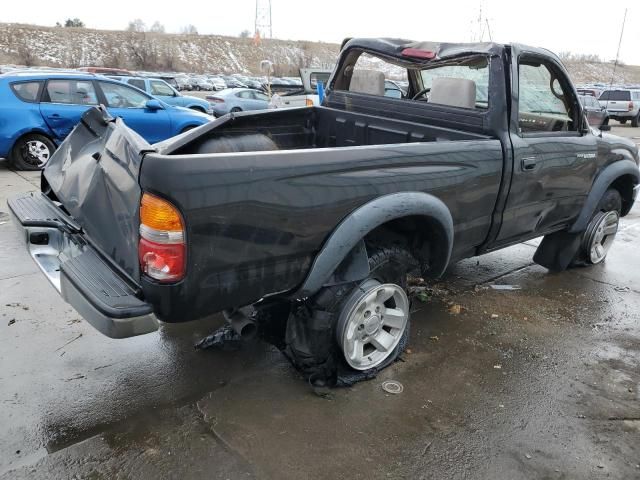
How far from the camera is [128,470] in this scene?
2.38 metres

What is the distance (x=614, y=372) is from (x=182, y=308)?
2846 mm

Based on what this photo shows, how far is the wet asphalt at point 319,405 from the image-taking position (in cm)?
248

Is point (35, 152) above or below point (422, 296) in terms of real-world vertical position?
above

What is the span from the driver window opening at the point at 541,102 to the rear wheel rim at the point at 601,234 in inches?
44.4

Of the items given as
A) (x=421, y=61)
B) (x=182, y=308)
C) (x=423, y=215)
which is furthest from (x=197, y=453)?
(x=421, y=61)

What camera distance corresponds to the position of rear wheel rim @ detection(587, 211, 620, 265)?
4.94 meters

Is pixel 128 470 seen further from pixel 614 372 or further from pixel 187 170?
pixel 614 372

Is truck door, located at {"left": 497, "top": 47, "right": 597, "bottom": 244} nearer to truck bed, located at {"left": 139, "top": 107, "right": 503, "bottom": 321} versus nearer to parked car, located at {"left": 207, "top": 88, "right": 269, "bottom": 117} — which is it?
truck bed, located at {"left": 139, "top": 107, "right": 503, "bottom": 321}

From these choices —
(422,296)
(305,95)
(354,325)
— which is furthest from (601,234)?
(305,95)

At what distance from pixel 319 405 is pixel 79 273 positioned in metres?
1.45

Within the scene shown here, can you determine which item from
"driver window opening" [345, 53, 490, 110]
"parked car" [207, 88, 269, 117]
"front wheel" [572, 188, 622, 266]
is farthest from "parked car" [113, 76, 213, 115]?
"front wheel" [572, 188, 622, 266]

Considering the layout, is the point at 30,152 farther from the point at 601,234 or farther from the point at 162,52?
the point at 162,52

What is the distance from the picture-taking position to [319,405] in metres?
2.91

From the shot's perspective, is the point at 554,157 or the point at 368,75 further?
the point at 368,75
